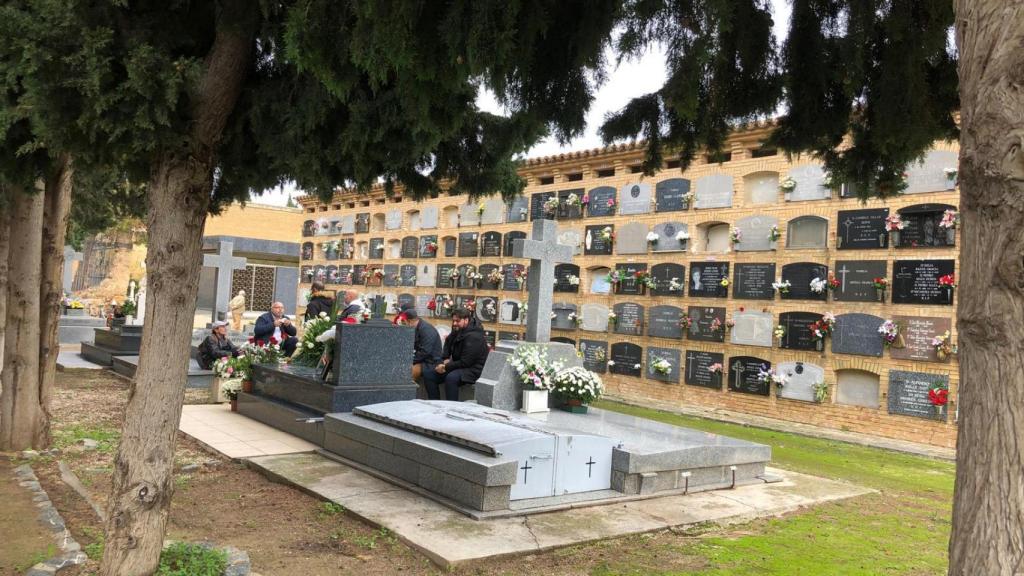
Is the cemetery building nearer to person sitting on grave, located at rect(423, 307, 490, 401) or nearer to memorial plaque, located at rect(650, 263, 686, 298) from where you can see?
memorial plaque, located at rect(650, 263, 686, 298)

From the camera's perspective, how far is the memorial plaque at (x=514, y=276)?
48.1 feet

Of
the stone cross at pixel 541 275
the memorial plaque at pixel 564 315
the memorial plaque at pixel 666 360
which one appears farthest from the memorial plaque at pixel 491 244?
the stone cross at pixel 541 275

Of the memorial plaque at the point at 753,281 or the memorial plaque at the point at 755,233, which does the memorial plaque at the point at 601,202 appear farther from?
the memorial plaque at the point at 753,281

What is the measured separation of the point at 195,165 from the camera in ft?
10.5

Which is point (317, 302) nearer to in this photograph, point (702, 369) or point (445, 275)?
point (702, 369)

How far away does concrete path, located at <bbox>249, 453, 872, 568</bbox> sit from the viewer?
421 cm

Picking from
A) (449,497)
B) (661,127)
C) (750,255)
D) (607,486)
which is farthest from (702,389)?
(661,127)

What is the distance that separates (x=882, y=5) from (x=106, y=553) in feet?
14.6

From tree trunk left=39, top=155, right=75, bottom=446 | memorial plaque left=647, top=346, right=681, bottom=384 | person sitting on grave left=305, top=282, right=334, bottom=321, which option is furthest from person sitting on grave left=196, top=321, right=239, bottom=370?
memorial plaque left=647, top=346, right=681, bottom=384

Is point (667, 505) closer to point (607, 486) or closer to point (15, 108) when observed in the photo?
point (607, 486)

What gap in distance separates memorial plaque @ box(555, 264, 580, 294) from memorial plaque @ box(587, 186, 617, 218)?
118cm

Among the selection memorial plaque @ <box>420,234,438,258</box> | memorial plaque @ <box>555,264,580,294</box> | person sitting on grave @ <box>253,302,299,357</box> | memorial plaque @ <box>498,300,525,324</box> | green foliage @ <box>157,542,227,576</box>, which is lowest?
green foliage @ <box>157,542,227,576</box>

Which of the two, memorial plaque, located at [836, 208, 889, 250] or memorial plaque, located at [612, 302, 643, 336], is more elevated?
memorial plaque, located at [836, 208, 889, 250]

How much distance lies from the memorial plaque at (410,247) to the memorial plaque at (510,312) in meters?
3.74
